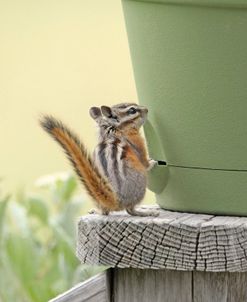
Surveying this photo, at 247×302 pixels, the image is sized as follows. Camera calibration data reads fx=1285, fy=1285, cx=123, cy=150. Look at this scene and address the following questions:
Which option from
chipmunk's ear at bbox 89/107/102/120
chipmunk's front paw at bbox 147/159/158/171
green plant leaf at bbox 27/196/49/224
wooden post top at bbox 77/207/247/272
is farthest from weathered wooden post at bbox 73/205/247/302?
green plant leaf at bbox 27/196/49/224

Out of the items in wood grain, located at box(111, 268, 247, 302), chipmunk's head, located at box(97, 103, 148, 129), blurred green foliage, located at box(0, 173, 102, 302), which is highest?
chipmunk's head, located at box(97, 103, 148, 129)

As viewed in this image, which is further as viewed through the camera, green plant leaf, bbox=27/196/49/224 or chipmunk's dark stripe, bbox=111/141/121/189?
green plant leaf, bbox=27/196/49/224

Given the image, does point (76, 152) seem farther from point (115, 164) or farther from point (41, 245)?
point (41, 245)

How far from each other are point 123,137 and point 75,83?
3.91 m

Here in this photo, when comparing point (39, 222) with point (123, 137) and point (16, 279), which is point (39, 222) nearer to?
point (16, 279)

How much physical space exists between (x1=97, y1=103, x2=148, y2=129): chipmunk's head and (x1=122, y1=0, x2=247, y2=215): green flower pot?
0.08 feet

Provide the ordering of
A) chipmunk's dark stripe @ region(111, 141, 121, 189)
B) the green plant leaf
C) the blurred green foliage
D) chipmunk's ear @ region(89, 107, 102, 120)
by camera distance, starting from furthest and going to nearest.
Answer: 1. the green plant leaf
2. the blurred green foliage
3. chipmunk's ear @ region(89, 107, 102, 120)
4. chipmunk's dark stripe @ region(111, 141, 121, 189)

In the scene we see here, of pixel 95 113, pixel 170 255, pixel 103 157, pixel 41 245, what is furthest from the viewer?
pixel 41 245

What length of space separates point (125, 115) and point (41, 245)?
57.1 inches

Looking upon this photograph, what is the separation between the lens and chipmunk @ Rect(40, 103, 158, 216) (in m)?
2.01

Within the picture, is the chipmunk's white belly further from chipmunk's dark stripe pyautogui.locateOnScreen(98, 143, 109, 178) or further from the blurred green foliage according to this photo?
the blurred green foliage

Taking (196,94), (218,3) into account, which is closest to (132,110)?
(196,94)

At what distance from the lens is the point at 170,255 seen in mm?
1918

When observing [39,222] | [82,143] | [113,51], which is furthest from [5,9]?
[82,143]
